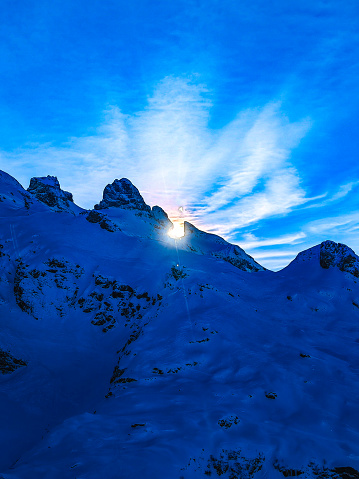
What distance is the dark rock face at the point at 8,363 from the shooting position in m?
23.3

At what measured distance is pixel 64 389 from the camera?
22.6 meters

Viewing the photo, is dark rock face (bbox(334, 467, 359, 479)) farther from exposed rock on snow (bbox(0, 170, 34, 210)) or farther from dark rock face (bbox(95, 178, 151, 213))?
dark rock face (bbox(95, 178, 151, 213))

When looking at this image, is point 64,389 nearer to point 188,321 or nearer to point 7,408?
point 7,408

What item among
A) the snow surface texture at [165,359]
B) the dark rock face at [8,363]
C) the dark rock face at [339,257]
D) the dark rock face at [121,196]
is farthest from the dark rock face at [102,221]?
the dark rock face at [121,196]

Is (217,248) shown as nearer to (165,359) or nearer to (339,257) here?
(339,257)

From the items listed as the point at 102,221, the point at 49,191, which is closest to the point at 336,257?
the point at 102,221

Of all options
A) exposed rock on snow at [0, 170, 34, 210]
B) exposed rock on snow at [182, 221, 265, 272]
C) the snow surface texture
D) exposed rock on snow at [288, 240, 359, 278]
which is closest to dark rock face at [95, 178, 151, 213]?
exposed rock on snow at [182, 221, 265, 272]

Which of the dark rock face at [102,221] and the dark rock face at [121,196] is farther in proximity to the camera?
the dark rock face at [121,196]

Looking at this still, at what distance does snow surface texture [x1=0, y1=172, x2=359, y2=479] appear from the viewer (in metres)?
12.5

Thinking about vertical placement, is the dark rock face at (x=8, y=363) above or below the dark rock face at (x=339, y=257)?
below

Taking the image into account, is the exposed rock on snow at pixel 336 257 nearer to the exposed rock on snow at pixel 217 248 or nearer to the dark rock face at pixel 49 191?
the exposed rock on snow at pixel 217 248

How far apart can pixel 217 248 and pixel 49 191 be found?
47271mm

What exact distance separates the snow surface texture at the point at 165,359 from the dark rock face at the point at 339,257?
7.0 inches

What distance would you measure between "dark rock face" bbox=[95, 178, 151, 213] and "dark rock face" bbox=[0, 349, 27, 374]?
62281 mm
